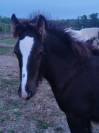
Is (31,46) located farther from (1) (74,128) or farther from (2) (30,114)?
(2) (30,114)

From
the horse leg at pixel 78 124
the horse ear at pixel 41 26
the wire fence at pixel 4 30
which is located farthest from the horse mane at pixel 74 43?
the wire fence at pixel 4 30

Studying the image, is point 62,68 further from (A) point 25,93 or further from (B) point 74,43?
(A) point 25,93

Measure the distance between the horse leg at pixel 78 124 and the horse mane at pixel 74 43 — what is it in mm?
769

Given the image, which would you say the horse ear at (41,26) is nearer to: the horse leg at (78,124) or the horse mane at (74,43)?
the horse mane at (74,43)

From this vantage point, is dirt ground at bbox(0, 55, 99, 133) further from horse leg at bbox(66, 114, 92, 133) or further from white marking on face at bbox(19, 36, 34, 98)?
white marking on face at bbox(19, 36, 34, 98)

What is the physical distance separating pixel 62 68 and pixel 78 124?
747mm

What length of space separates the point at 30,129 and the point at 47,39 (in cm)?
227

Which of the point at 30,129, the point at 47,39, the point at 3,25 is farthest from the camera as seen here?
the point at 3,25

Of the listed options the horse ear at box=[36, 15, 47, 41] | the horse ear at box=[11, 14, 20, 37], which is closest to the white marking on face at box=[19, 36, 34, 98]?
the horse ear at box=[36, 15, 47, 41]

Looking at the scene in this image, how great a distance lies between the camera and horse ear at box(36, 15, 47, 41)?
498 centimetres

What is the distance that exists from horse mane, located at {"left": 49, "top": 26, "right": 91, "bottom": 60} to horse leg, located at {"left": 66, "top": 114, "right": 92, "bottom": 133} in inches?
30.3

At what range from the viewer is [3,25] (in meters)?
37.5

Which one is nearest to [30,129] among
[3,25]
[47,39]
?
[47,39]

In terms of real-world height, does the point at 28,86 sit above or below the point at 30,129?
above
